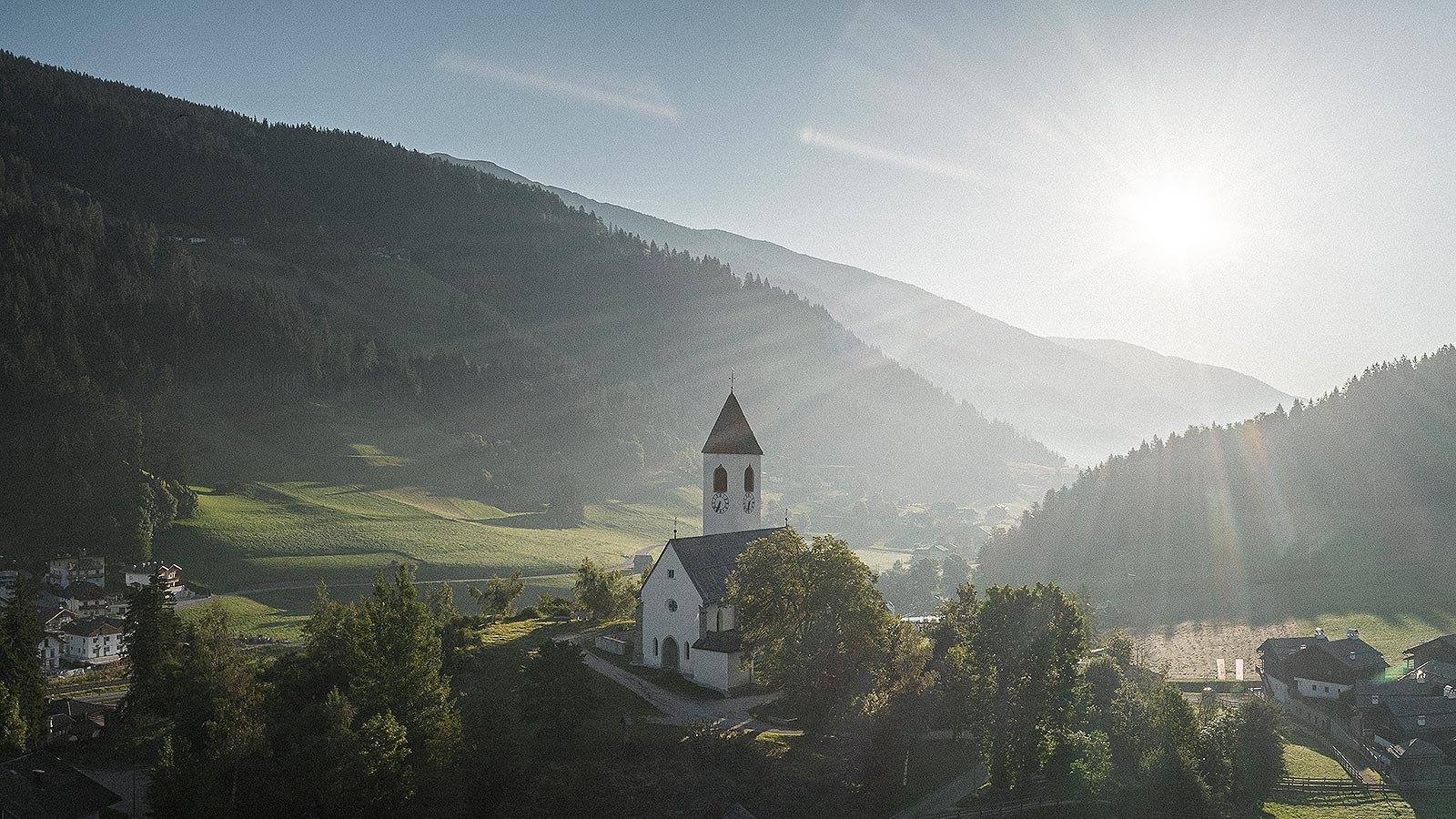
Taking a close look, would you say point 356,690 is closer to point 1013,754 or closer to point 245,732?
point 245,732

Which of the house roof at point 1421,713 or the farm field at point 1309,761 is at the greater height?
the house roof at point 1421,713

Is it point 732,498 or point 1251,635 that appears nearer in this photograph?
point 732,498

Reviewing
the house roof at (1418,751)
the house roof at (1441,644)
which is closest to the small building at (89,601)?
the house roof at (1418,751)

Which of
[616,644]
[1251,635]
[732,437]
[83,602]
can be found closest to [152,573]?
[83,602]

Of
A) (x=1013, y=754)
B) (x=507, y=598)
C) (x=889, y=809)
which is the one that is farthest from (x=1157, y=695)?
(x=507, y=598)

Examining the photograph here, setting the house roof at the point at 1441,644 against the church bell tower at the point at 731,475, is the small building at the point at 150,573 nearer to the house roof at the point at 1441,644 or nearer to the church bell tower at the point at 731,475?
the church bell tower at the point at 731,475

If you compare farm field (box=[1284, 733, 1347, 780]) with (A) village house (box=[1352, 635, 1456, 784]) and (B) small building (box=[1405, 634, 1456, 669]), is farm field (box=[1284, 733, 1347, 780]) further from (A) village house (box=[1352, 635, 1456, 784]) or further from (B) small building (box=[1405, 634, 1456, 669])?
(B) small building (box=[1405, 634, 1456, 669])

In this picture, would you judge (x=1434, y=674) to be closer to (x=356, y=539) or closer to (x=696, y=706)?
(x=696, y=706)

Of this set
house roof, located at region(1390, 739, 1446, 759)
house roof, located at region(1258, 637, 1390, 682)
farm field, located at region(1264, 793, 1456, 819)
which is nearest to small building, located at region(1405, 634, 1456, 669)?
house roof, located at region(1258, 637, 1390, 682)
